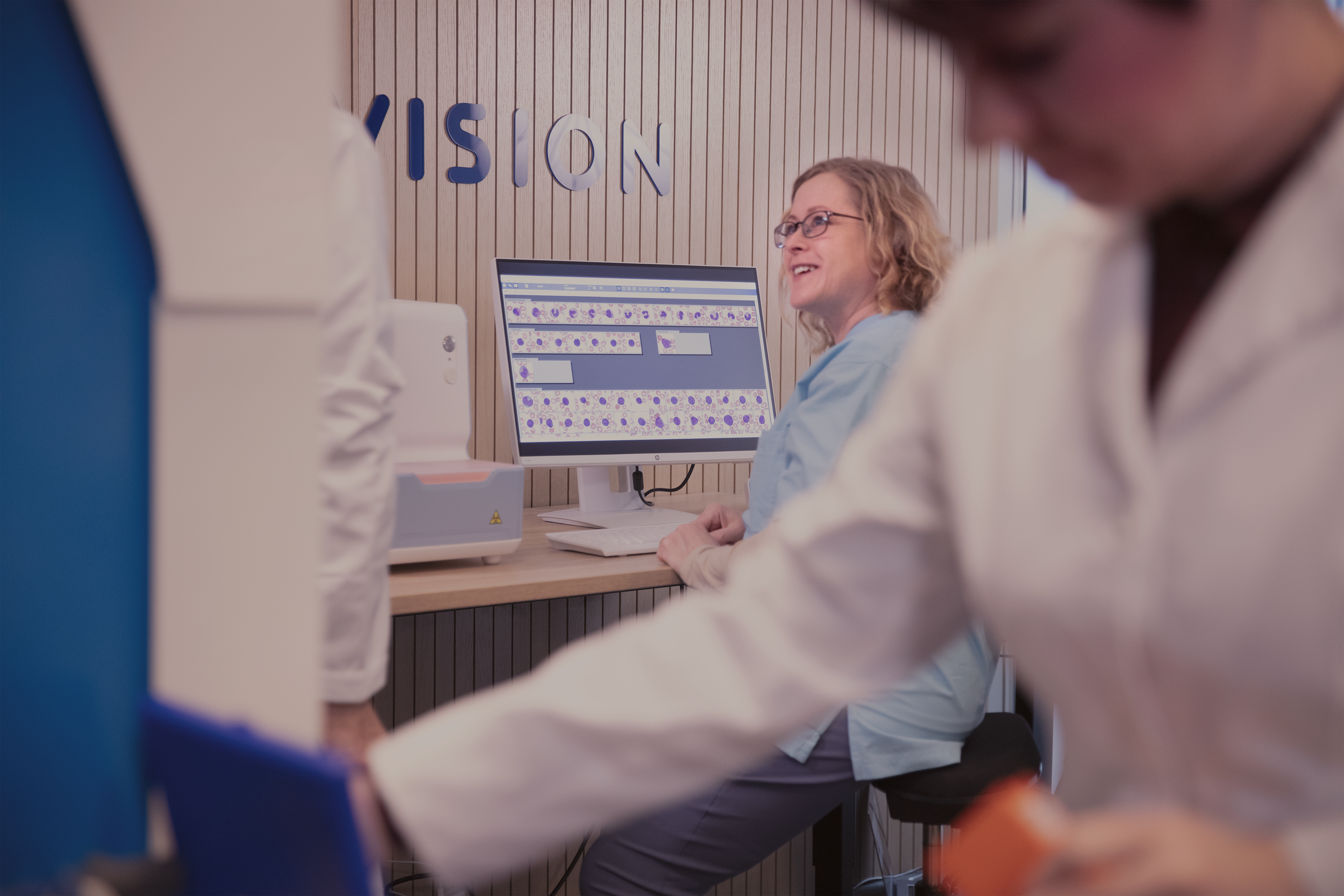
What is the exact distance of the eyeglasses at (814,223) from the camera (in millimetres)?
2193

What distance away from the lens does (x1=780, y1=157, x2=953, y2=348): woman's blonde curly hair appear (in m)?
2.14

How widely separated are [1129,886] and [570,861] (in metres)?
2.41

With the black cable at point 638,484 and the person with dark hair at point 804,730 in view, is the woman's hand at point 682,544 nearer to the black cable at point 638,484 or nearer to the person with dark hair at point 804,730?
the person with dark hair at point 804,730

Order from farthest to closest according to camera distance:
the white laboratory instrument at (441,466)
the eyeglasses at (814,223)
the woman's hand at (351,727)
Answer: the eyeglasses at (814,223), the white laboratory instrument at (441,466), the woman's hand at (351,727)

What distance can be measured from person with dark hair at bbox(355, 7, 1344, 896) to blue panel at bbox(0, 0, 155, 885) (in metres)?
0.22

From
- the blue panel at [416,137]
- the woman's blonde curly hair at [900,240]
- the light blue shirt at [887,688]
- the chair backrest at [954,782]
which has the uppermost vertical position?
the blue panel at [416,137]

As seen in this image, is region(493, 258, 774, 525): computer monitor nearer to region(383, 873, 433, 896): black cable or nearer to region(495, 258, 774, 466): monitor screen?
region(495, 258, 774, 466): monitor screen

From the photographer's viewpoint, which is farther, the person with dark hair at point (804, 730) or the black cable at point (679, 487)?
the black cable at point (679, 487)

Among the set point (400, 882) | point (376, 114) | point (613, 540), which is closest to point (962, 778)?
point (613, 540)

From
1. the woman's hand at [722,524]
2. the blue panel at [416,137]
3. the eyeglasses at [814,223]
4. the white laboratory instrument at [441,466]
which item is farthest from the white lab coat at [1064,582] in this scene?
the blue panel at [416,137]

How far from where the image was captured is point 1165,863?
529 mm

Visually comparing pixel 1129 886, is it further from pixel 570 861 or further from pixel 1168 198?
pixel 570 861

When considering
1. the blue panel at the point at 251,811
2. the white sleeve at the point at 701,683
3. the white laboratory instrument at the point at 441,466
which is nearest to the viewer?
the blue panel at the point at 251,811

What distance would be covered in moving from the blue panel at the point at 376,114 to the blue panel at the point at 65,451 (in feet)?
6.36
